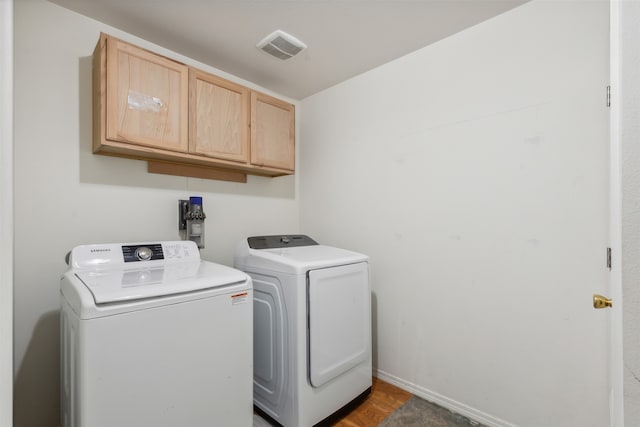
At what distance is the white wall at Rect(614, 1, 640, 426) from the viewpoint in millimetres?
614

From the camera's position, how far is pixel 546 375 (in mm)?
1551

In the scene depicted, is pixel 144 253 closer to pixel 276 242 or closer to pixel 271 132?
pixel 276 242

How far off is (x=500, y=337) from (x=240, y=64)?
2.58m

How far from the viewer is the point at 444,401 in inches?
75.0

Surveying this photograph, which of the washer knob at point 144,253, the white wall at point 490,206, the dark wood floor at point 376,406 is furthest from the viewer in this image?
the dark wood floor at point 376,406

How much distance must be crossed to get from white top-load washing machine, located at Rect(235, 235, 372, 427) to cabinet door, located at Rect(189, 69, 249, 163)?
0.68 m

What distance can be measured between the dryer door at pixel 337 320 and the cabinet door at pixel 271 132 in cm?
106

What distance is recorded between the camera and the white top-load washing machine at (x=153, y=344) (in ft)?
3.50

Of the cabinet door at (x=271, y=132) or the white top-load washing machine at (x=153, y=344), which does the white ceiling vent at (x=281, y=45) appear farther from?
the white top-load washing machine at (x=153, y=344)

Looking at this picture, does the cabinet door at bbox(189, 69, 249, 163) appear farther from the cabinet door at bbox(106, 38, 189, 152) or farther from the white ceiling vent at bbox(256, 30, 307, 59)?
the white ceiling vent at bbox(256, 30, 307, 59)

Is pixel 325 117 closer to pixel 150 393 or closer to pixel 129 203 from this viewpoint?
pixel 129 203

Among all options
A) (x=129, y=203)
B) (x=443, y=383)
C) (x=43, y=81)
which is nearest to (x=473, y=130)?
(x=443, y=383)
